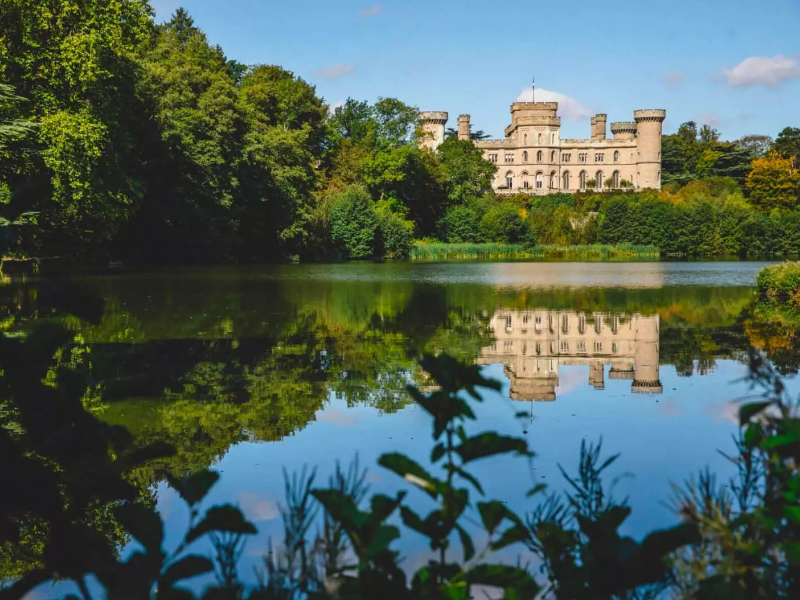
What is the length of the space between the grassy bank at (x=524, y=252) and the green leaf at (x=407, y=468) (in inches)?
1839

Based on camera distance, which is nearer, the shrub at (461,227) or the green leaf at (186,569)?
the green leaf at (186,569)

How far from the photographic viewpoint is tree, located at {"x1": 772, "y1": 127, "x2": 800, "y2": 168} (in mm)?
85062

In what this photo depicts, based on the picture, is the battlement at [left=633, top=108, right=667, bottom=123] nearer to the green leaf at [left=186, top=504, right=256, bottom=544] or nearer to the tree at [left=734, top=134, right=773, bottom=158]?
the tree at [left=734, top=134, right=773, bottom=158]

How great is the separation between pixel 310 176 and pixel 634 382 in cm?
3616

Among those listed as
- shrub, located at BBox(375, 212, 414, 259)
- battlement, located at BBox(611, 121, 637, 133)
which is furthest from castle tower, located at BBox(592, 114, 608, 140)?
shrub, located at BBox(375, 212, 414, 259)

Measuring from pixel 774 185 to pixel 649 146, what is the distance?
2192 centimetres

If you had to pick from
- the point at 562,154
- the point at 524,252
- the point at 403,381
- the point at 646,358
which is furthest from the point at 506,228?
the point at 403,381

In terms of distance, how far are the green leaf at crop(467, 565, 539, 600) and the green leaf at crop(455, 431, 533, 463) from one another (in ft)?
0.71

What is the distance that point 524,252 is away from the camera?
52844mm

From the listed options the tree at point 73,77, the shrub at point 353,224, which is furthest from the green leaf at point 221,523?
the shrub at point 353,224

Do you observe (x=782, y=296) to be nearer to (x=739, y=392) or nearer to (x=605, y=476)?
(x=739, y=392)

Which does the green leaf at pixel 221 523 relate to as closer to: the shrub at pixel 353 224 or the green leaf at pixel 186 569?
the green leaf at pixel 186 569

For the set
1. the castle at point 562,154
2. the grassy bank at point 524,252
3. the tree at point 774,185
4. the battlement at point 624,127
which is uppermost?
the battlement at point 624,127

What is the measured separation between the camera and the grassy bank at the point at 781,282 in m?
17.5
